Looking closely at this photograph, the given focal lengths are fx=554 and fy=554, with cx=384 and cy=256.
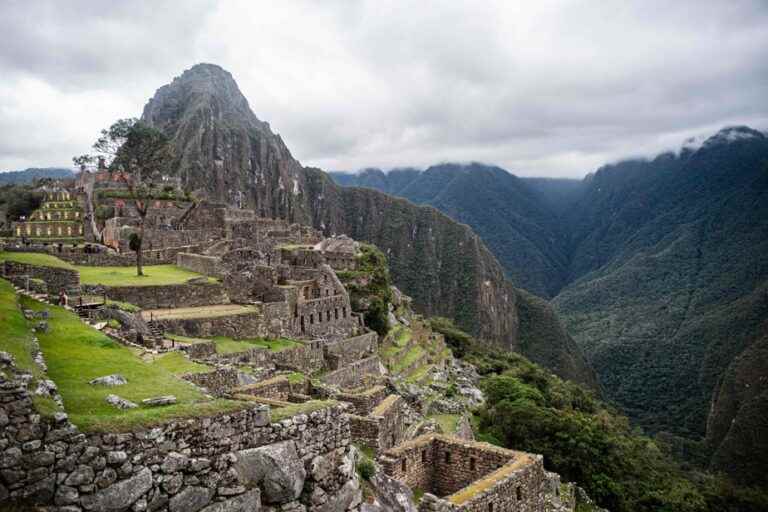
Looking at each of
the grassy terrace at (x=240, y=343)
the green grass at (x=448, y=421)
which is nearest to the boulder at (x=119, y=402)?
the grassy terrace at (x=240, y=343)

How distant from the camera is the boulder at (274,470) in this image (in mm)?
6383

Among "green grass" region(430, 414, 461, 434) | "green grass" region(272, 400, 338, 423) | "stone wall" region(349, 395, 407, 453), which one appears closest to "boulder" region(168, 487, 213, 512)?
"green grass" region(272, 400, 338, 423)

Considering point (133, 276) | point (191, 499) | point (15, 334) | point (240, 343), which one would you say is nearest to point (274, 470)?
point (191, 499)

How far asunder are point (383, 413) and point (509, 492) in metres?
3.44

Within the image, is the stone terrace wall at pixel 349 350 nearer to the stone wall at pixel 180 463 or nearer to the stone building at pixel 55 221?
the stone wall at pixel 180 463

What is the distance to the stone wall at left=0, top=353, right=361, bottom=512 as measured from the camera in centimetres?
506

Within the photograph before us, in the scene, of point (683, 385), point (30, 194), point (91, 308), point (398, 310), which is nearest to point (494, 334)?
point (683, 385)

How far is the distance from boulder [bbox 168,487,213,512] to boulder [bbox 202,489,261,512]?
10 centimetres

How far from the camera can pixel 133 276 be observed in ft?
94.4

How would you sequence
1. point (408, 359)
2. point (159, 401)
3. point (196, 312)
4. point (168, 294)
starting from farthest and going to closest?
1. point (408, 359)
2. point (168, 294)
3. point (196, 312)
4. point (159, 401)

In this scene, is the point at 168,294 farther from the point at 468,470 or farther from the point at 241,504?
the point at 241,504

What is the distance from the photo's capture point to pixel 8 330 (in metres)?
8.07

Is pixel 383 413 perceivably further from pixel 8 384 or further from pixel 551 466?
pixel 551 466

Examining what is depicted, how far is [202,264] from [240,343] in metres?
11.1
